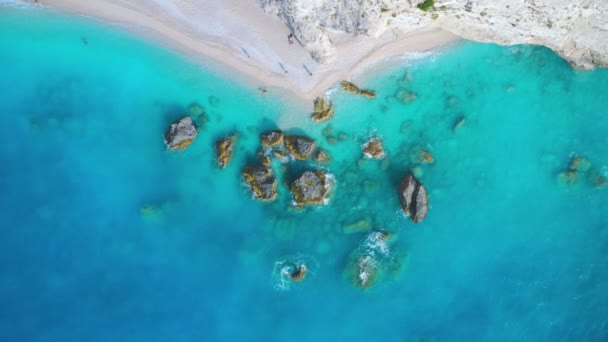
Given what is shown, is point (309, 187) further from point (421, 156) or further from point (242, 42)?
point (242, 42)

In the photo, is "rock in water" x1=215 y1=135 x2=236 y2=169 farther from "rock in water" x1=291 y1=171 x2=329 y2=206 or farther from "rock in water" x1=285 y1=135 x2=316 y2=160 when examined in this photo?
"rock in water" x1=291 y1=171 x2=329 y2=206

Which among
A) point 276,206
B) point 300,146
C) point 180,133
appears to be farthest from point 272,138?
point 180,133

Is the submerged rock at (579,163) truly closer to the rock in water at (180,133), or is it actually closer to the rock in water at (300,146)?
the rock in water at (300,146)

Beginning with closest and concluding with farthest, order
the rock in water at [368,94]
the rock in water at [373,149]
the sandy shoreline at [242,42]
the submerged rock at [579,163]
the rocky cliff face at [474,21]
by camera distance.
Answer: the rocky cliff face at [474,21] < the sandy shoreline at [242,42] < the rock in water at [368,94] < the rock in water at [373,149] < the submerged rock at [579,163]

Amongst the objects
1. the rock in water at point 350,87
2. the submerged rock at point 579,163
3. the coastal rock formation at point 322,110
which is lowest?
the submerged rock at point 579,163

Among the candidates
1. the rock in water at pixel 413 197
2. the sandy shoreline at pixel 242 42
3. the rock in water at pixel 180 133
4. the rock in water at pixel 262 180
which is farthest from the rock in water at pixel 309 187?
the rock in water at pixel 180 133

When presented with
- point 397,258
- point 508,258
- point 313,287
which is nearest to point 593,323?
point 508,258
